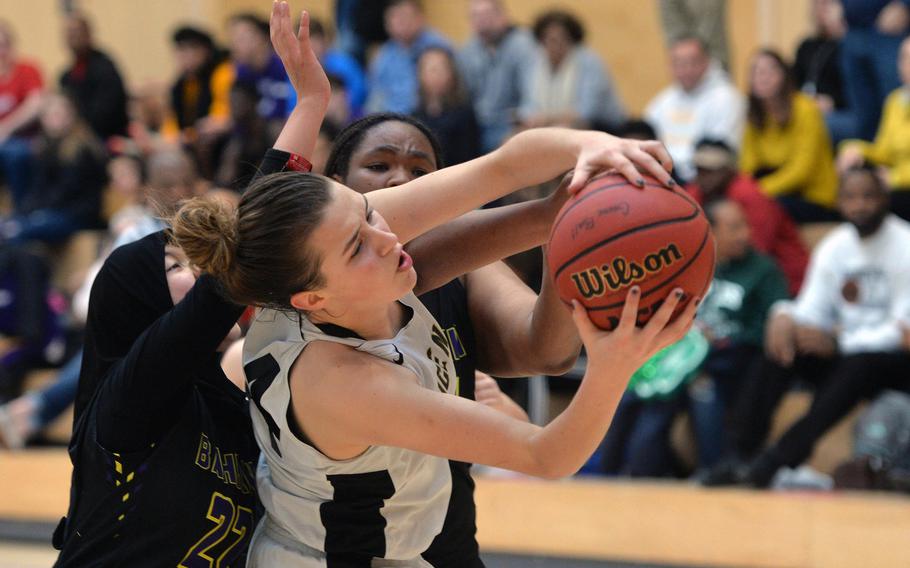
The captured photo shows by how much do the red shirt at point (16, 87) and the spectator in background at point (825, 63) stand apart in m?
5.69

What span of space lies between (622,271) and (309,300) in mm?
565

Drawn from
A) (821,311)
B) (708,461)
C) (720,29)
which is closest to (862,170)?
(821,311)

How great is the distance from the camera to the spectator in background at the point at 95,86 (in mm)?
8797

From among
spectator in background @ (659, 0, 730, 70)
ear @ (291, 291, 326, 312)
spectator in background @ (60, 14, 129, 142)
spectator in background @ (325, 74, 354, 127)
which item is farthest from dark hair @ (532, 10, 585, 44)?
ear @ (291, 291, 326, 312)

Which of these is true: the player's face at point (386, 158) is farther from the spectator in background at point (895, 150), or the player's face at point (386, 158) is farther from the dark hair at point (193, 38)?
the dark hair at point (193, 38)

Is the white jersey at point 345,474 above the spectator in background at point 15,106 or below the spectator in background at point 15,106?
above

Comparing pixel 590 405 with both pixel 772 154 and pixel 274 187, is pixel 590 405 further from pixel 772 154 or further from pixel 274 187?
pixel 772 154

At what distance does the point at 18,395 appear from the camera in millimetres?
7172

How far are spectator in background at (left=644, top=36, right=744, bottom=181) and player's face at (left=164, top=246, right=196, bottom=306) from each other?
14.4ft

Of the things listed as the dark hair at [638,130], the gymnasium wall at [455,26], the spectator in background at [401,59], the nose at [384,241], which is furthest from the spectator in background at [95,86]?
the nose at [384,241]

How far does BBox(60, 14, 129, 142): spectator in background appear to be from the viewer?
880cm

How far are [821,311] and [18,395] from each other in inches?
188

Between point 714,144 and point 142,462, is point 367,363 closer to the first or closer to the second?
point 142,462

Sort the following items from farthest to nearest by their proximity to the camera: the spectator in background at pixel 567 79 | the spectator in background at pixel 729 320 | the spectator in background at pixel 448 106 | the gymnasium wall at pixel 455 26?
the gymnasium wall at pixel 455 26
the spectator in background at pixel 567 79
the spectator in background at pixel 448 106
the spectator in background at pixel 729 320
